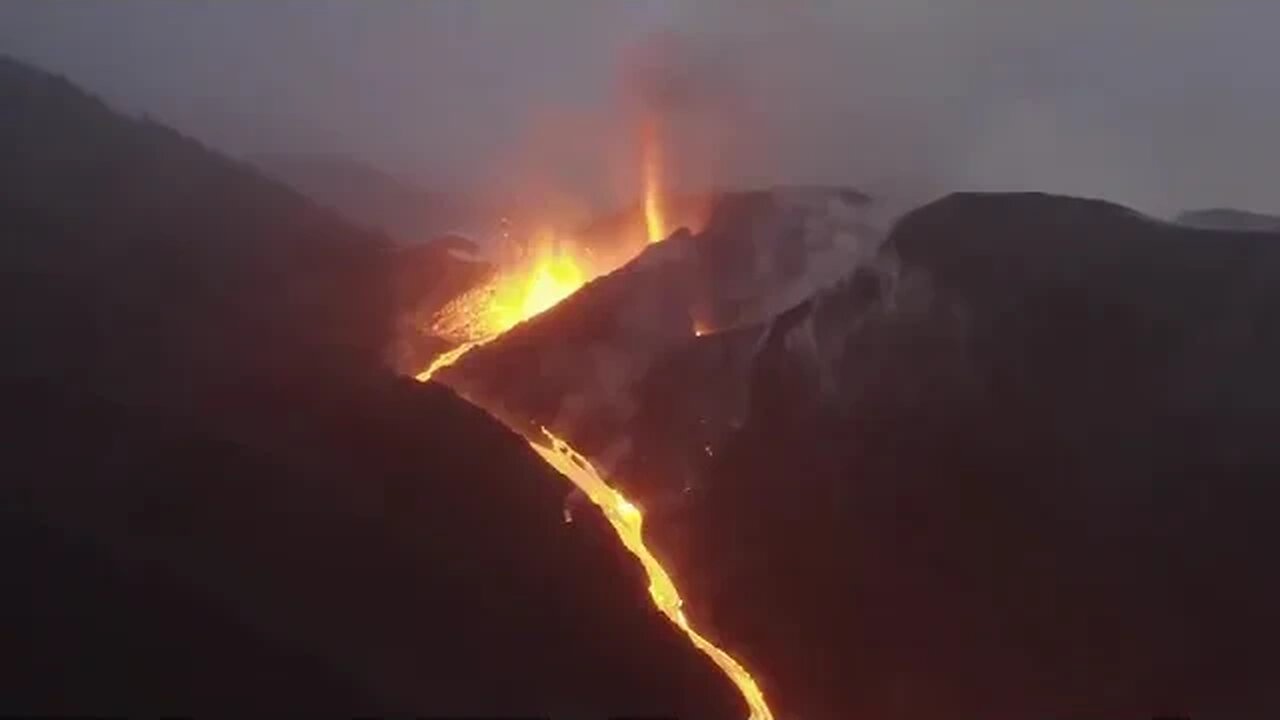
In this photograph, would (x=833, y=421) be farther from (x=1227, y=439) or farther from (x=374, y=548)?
(x=374, y=548)

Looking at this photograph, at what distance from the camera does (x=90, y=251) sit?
65188 mm

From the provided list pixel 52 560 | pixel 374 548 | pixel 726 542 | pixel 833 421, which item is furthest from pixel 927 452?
pixel 52 560

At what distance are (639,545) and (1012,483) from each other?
39.2ft

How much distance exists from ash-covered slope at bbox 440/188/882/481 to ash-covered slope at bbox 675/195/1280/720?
131 inches

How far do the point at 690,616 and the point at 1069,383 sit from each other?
1613 cm

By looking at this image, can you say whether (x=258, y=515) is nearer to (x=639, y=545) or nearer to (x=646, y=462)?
(x=639, y=545)

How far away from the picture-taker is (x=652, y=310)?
67188 millimetres

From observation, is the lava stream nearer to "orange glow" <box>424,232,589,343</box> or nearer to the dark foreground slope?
the dark foreground slope

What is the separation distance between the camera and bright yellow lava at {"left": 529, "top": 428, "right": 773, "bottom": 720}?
53.1m

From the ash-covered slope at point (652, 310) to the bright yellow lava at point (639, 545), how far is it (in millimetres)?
855

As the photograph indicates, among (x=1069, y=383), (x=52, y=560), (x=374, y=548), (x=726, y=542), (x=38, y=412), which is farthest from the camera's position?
(x=1069, y=383)

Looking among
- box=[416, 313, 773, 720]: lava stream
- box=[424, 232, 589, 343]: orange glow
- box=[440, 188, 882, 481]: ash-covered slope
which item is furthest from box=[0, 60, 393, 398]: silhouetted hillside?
box=[416, 313, 773, 720]: lava stream

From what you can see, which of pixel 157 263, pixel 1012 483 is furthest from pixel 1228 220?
pixel 157 263

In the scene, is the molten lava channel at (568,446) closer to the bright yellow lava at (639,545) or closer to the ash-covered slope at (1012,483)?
the bright yellow lava at (639,545)
